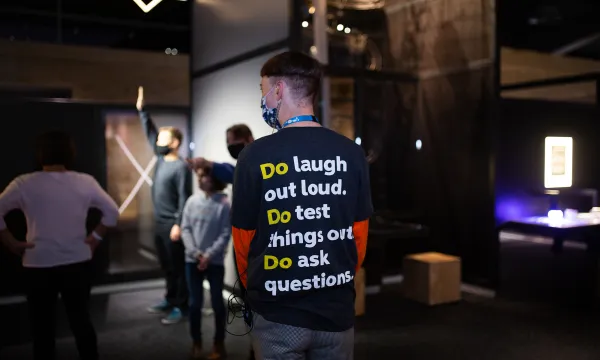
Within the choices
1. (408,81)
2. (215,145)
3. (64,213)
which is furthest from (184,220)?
(408,81)

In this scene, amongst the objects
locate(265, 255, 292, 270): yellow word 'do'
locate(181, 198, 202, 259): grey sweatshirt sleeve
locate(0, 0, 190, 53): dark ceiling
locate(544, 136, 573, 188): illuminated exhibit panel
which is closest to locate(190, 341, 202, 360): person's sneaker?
locate(181, 198, 202, 259): grey sweatshirt sleeve

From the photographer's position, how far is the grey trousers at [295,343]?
1.33m

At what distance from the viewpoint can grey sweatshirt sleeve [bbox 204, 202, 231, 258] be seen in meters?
3.24

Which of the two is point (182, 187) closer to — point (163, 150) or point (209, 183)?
point (163, 150)

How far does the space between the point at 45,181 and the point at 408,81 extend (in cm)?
415

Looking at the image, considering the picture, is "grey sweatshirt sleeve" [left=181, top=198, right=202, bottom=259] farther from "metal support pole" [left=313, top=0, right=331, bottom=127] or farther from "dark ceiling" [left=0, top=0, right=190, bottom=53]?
"dark ceiling" [left=0, top=0, right=190, bottom=53]

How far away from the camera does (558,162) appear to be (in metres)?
5.30

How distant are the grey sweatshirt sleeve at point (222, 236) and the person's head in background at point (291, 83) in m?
1.94

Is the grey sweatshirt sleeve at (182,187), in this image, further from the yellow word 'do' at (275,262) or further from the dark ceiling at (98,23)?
the dark ceiling at (98,23)

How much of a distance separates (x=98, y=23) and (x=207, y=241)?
7.46m

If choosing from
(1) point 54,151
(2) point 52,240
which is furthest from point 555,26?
(2) point 52,240

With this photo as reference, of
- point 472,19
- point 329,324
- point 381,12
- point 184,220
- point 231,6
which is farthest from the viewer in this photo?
point 381,12

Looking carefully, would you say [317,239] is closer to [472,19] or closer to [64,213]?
[64,213]

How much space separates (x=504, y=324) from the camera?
4.16m
